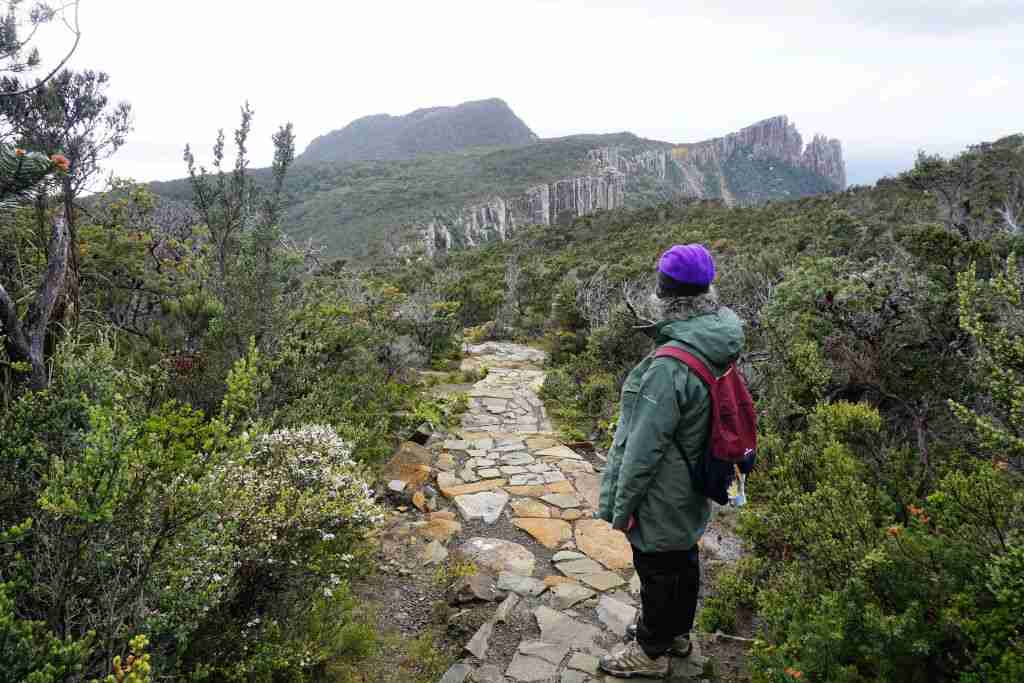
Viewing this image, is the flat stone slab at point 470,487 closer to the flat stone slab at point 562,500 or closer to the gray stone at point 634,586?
the flat stone slab at point 562,500

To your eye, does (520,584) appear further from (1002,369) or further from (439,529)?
(1002,369)

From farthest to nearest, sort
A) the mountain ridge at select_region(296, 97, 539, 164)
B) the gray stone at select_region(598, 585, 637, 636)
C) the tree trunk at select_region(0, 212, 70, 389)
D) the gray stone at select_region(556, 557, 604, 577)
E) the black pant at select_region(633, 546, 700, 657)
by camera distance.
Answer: the mountain ridge at select_region(296, 97, 539, 164), the gray stone at select_region(556, 557, 604, 577), the gray stone at select_region(598, 585, 637, 636), the tree trunk at select_region(0, 212, 70, 389), the black pant at select_region(633, 546, 700, 657)

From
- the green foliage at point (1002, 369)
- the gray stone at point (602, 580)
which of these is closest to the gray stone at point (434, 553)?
the gray stone at point (602, 580)

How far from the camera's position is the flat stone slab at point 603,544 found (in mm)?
4020

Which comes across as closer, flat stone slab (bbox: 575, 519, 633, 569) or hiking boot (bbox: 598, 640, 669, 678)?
hiking boot (bbox: 598, 640, 669, 678)

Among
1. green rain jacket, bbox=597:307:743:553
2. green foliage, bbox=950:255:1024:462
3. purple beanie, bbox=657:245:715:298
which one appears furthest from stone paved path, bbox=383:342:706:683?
purple beanie, bbox=657:245:715:298

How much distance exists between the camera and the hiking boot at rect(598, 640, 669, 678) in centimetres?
259

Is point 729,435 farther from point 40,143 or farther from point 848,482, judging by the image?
point 40,143

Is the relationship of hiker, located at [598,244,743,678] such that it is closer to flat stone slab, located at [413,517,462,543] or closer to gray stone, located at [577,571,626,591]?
gray stone, located at [577,571,626,591]

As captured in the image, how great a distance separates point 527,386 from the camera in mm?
9023

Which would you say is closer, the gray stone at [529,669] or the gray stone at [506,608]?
the gray stone at [529,669]

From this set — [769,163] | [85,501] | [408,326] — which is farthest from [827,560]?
[769,163]

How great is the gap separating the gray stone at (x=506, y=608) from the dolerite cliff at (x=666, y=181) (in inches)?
1441

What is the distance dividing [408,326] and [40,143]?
6.17 metres
